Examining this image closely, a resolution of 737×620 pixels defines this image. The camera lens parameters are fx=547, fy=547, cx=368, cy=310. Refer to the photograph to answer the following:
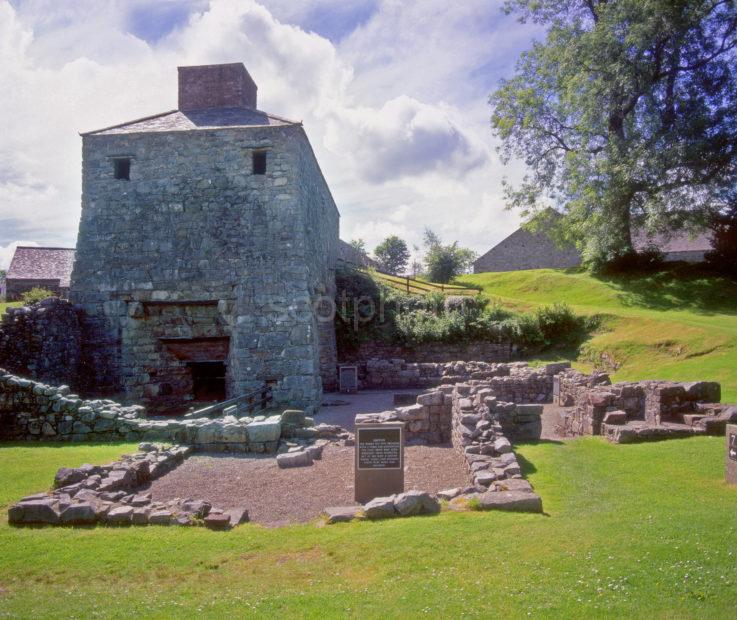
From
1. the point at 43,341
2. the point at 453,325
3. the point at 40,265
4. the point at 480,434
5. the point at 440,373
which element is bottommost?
the point at 480,434

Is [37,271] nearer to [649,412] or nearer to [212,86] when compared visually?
[212,86]

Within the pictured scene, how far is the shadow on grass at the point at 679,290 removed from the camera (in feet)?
88.8

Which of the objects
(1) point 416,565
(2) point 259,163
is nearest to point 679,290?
(2) point 259,163

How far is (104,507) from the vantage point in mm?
6898

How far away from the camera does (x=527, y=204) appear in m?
36.1

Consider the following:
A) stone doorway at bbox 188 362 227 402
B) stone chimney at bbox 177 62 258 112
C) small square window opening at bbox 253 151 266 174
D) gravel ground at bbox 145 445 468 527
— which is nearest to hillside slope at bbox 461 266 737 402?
gravel ground at bbox 145 445 468 527

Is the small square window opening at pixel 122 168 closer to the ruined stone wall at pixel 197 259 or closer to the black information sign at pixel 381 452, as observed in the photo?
the ruined stone wall at pixel 197 259

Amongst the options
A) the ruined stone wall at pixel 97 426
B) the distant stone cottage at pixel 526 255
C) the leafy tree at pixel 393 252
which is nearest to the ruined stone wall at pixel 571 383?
the ruined stone wall at pixel 97 426

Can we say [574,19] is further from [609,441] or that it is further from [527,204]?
[609,441]

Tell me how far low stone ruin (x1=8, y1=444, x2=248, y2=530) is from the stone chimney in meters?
14.3

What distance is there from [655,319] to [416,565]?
21311mm

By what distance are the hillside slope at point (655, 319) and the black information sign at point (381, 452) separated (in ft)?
32.4

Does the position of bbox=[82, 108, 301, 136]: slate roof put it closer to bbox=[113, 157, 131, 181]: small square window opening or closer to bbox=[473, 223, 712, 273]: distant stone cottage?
bbox=[113, 157, 131, 181]: small square window opening

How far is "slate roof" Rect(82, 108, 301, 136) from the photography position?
16.7m
